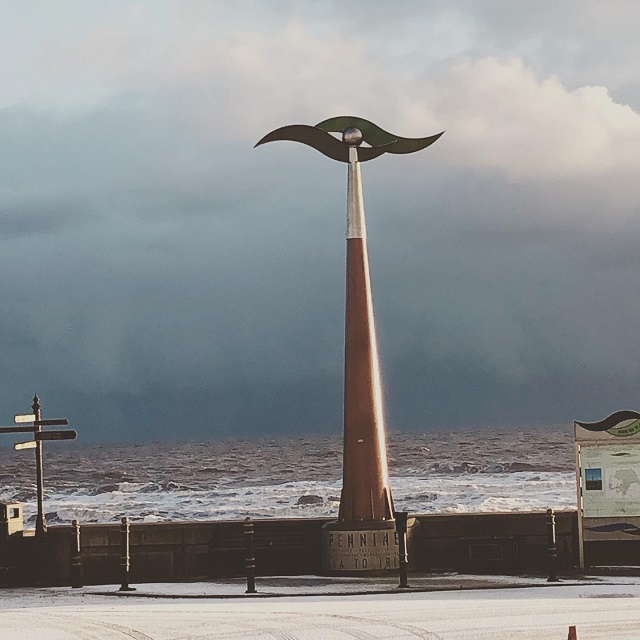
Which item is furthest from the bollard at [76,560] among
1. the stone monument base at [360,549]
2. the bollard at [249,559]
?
the stone monument base at [360,549]

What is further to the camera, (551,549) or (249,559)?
(551,549)

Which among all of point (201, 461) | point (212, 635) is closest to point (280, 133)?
point (212, 635)

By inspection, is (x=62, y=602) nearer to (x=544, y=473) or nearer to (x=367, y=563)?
(x=367, y=563)

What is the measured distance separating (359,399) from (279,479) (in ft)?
158

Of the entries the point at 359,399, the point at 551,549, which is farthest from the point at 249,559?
the point at 551,549

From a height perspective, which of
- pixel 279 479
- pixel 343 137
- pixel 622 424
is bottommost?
pixel 279 479

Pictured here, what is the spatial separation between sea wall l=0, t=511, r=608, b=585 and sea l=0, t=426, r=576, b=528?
59.4 feet

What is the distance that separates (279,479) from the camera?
212 feet

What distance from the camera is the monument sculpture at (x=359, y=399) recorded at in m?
16.5

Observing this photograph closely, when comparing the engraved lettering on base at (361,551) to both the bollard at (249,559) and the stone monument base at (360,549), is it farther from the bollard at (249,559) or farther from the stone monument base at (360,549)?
the bollard at (249,559)

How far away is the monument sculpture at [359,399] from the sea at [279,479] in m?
18.4

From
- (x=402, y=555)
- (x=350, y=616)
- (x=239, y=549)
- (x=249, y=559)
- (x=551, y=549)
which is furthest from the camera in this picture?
(x=239, y=549)

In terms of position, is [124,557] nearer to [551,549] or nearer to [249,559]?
[249,559]

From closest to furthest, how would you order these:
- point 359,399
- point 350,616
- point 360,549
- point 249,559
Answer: point 350,616 → point 249,559 → point 360,549 → point 359,399
